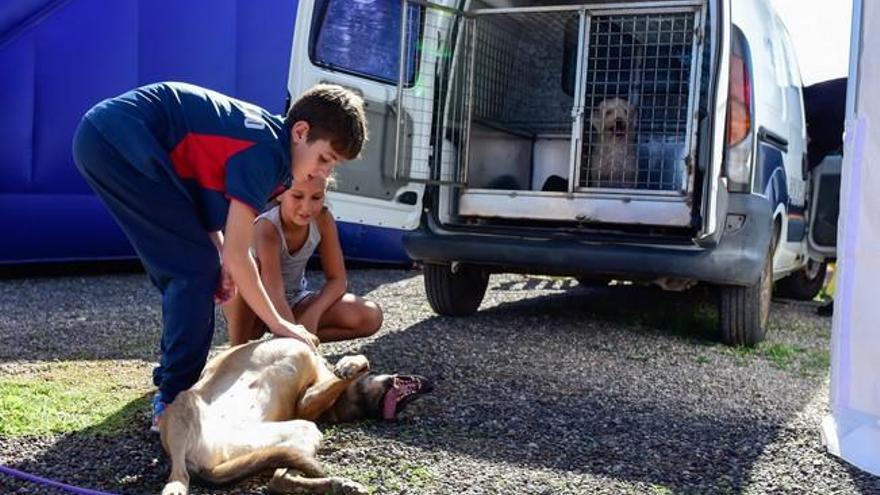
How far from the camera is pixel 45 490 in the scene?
9.17ft

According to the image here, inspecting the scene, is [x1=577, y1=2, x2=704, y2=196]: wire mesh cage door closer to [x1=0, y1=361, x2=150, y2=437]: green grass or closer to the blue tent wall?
[x1=0, y1=361, x2=150, y2=437]: green grass

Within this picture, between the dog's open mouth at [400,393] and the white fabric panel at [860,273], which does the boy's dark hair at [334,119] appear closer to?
the dog's open mouth at [400,393]

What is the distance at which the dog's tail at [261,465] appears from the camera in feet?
8.77

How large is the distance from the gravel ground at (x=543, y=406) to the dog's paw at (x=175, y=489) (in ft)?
0.58

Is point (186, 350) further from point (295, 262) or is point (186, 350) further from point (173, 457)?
point (295, 262)

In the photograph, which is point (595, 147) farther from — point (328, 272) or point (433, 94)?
point (328, 272)

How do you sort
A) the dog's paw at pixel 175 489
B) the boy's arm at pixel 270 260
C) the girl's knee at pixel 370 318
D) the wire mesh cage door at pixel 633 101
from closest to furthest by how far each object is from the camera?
the dog's paw at pixel 175 489
the boy's arm at pixel 270 260
the girl's knee at pixel 370 318
the wire mesh cage door at pixel 633 101

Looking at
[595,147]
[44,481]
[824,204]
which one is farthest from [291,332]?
[824,204]

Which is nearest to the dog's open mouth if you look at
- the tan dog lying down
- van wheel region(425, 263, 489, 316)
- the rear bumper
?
the tan dog lying down

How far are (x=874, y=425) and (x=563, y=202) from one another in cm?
254

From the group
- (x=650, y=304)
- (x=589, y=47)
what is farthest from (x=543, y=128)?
(x=650, y=304)

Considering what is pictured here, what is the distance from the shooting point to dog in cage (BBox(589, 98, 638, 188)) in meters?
5.75

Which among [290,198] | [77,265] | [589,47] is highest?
[589,47]

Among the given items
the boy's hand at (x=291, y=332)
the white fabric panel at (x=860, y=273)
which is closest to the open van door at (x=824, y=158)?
the white fabric panel at (x=860, y=273)
